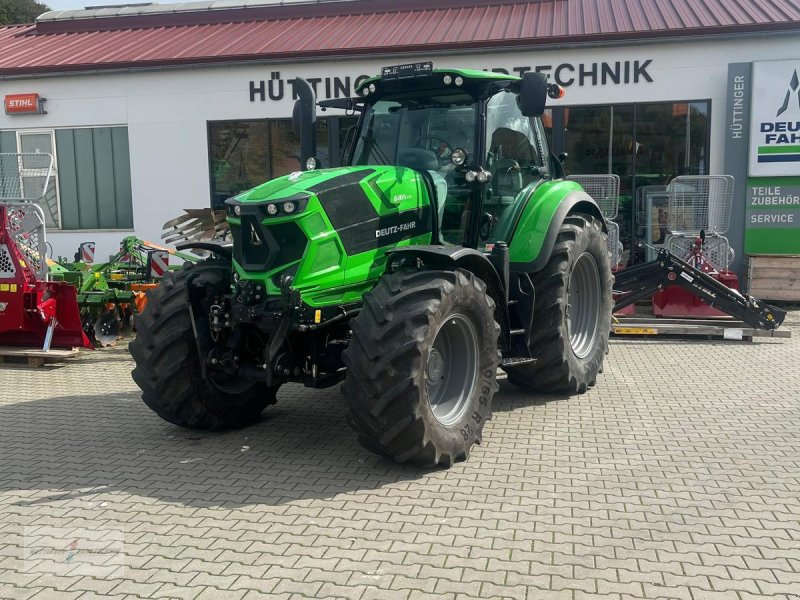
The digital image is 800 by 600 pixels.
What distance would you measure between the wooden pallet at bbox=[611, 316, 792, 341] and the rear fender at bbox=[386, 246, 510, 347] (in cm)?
384

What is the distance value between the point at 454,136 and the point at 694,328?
4.60 m

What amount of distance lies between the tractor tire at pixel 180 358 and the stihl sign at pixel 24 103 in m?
10.9

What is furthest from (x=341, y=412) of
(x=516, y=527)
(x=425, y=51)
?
(x=425, y=51)

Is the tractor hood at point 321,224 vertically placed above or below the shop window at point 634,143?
below

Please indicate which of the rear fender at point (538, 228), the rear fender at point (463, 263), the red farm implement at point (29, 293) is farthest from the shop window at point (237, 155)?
the rear fender at point (463, 263)

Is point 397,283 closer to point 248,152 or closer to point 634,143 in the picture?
point 634,143

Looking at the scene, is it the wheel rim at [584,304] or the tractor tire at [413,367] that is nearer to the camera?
the tractor tire at [413,367]

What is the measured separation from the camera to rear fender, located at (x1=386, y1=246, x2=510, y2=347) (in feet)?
16.3

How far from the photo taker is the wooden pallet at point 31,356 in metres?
8.24

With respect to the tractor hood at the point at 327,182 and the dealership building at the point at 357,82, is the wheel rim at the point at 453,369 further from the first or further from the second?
the dealership building at the point at 357,82

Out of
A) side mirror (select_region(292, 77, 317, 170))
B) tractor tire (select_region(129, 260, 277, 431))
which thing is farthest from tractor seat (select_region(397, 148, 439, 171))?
tractor tire (select_region(129, 260, 277, 431))

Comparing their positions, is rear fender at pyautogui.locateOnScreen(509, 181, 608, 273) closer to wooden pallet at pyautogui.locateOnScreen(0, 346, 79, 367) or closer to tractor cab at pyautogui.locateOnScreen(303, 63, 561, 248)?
tractor cab at pyautogui.locateOnScreen(303, 63, 561, 248)

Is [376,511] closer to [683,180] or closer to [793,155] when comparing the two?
[683,180]

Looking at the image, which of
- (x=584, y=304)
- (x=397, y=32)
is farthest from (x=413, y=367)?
(x=397, y=32)
